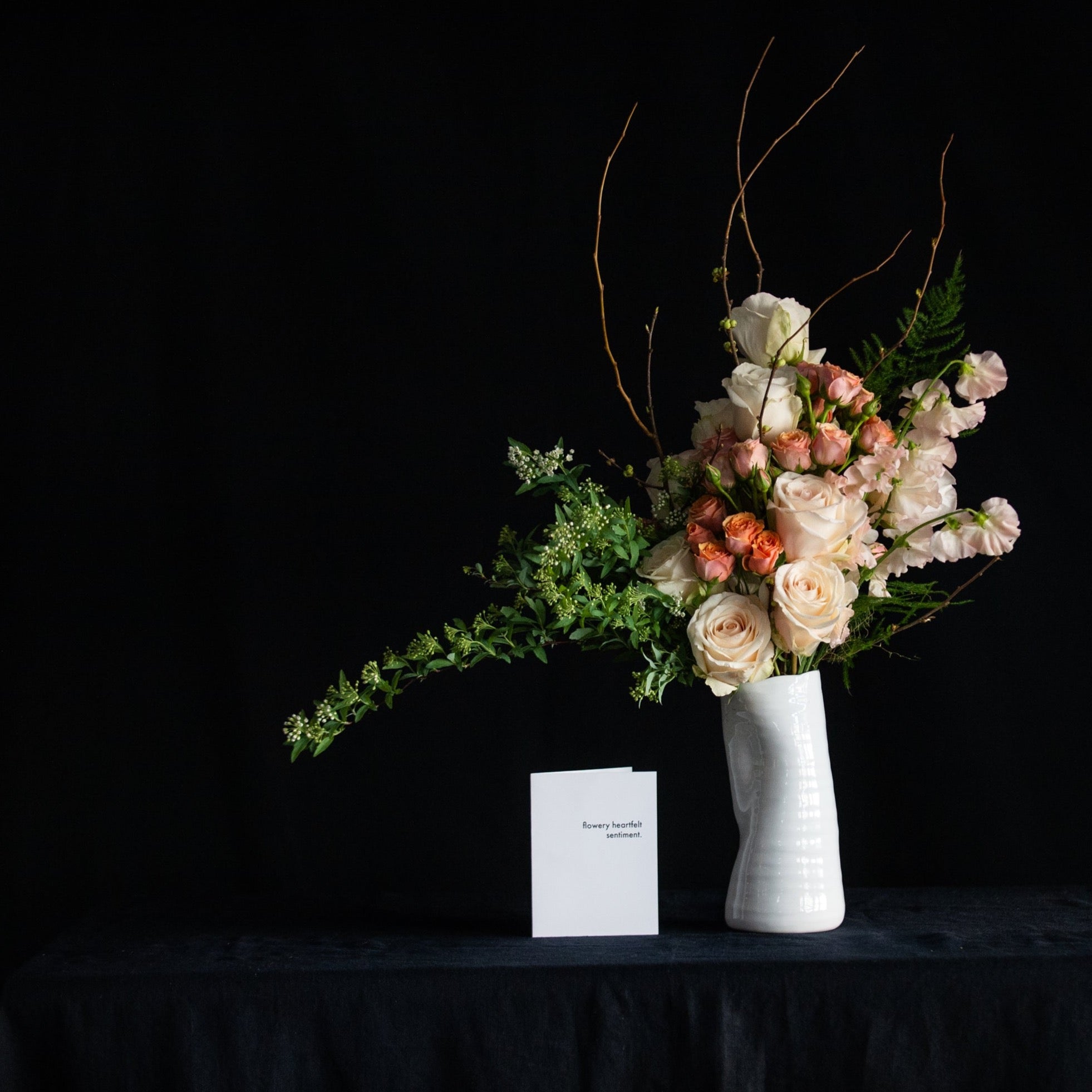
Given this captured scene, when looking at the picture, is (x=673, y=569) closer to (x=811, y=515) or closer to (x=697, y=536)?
(x=697, y=536)

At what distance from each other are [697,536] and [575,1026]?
0.54 m

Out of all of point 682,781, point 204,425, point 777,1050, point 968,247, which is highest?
point 968,247

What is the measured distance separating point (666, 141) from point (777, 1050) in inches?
63.9

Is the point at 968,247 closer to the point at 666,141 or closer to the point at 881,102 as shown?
the point at 881,102

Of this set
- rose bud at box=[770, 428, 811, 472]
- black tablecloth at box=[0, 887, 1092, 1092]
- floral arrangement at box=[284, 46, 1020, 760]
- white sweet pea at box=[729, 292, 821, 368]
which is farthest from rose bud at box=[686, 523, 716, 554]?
black tablecloth at box=[0, 887, 1092, 1092]

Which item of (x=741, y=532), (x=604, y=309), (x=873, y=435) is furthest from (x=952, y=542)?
(x=604, y=309)

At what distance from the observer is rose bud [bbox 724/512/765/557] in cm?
135

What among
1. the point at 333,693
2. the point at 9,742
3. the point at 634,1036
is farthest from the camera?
the point at 9,742

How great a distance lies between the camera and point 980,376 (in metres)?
1.44

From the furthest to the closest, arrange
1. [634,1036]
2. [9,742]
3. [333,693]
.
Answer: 1. [9,742]
2. [333,693]
3. [634,1036]

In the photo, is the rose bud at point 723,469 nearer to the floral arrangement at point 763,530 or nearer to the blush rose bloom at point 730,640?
the floral arrangement at point 763,530

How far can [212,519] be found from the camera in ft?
7.34

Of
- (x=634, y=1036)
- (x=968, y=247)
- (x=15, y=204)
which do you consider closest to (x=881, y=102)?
(x=968, y=247)

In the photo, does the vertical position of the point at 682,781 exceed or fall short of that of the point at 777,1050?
it exceeds it
